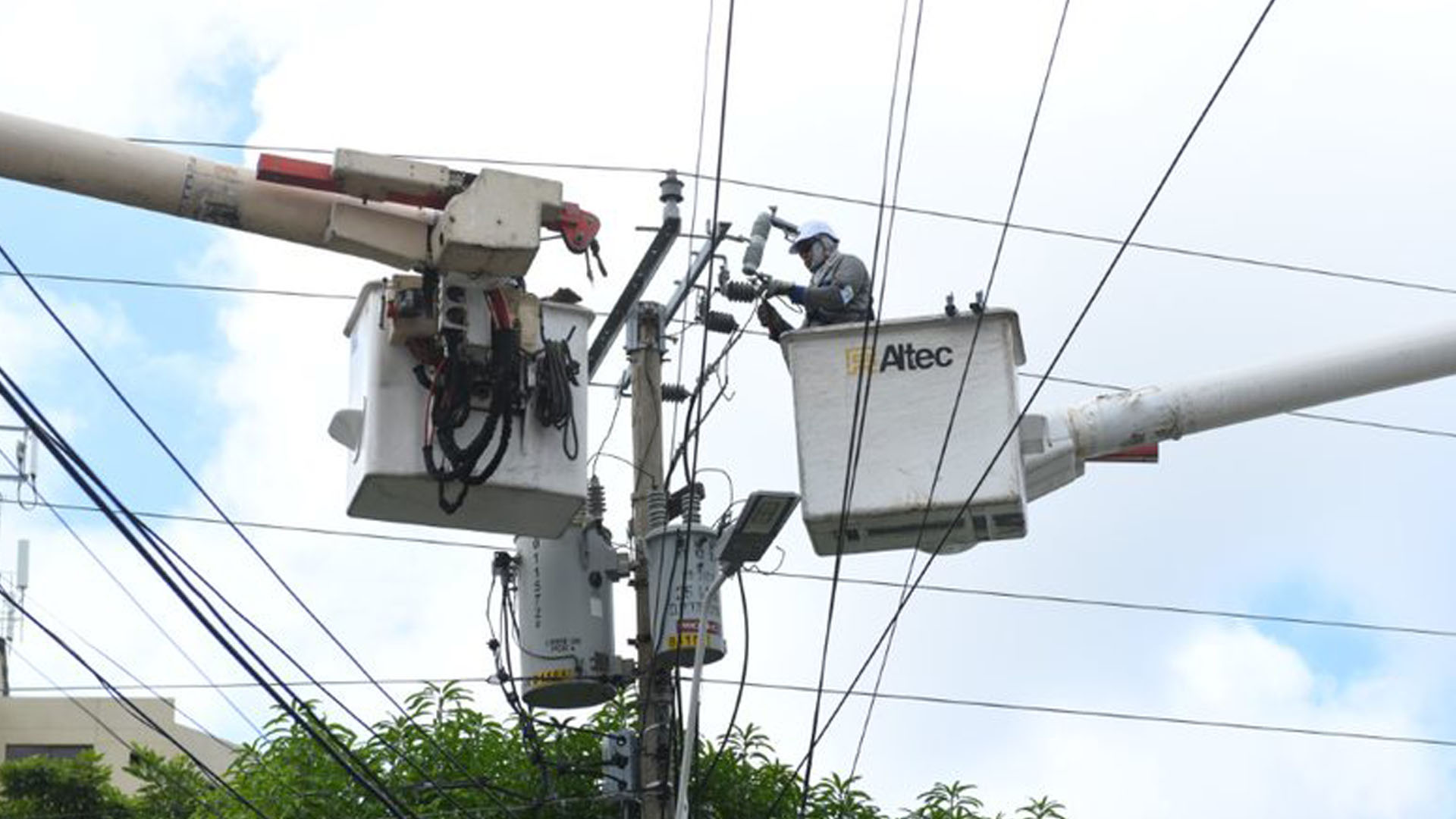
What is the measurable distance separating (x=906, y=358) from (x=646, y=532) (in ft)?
9.55

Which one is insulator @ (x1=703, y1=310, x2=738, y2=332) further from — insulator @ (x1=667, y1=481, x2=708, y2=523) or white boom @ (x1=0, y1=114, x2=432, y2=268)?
white boom @ (x1=0, y1=114, x2=432, y2=268)

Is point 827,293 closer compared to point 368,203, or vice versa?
point 368,203

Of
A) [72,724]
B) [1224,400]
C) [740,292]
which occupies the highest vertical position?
[72,724]

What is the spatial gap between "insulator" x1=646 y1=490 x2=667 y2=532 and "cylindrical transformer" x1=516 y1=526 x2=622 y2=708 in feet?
0.88

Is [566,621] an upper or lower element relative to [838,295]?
lower

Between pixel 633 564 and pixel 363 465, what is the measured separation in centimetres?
296

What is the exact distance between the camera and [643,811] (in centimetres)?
1229

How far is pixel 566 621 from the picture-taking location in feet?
41.5

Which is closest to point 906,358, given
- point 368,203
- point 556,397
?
point 556,397

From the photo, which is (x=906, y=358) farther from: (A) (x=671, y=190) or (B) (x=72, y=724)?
(B) (x=72, y=724)

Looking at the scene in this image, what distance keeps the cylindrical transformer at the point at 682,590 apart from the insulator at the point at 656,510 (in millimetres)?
213

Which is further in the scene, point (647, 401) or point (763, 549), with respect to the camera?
point (647, 401)

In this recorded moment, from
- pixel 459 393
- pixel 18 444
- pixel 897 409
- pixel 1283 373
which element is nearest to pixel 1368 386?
pixel 1283 373

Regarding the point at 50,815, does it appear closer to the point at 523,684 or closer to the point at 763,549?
the point at 523,684
